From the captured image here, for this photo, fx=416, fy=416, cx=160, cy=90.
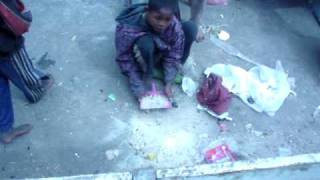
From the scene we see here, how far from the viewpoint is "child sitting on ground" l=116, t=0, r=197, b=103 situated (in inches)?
132

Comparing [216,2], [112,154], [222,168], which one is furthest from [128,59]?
[216,2]

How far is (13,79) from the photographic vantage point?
3.01 metres

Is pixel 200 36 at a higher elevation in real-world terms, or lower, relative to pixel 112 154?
higher

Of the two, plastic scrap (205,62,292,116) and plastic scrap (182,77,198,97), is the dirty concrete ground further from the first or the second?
plastic scrap (182,77,198,97)

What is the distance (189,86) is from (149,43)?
1.95 feet

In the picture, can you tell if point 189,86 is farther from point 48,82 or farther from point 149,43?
Answer: point 48,82

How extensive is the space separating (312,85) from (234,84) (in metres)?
0.79

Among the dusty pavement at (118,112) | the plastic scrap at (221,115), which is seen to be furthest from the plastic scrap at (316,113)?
the plastic scrap at (221,115)

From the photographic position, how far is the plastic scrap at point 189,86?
370 cm

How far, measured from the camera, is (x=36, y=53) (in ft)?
13.0

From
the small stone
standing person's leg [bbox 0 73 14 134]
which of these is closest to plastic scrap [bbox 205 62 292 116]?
the small stone

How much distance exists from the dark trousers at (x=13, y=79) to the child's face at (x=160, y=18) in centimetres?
99

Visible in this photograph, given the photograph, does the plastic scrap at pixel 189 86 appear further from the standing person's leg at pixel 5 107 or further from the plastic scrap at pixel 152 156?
the standing person's leg at pixel 5 107

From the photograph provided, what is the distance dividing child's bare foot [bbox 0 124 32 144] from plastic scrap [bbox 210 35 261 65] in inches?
80.9
